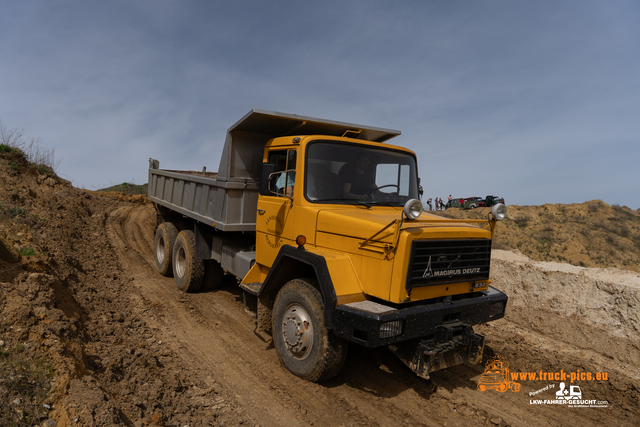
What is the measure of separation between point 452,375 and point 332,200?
2.56 m

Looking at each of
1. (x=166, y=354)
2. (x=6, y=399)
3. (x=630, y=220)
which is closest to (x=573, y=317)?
(x=166, y=354)

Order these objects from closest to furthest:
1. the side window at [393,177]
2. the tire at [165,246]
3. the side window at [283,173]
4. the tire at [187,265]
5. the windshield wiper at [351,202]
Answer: the windshield wiper at [351,202] → the side window at [283,173] → the side window at [393,177] → the tire at [187,265] → the tire at [165,246]

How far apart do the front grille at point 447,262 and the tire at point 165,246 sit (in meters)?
6.15

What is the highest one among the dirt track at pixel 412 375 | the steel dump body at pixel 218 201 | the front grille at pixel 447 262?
the steel dump body at pixel 218 201

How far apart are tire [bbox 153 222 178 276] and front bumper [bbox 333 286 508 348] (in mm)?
5686

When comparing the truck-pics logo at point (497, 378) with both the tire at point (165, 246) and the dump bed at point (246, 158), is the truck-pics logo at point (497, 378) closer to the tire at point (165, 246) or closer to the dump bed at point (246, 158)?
the dump bed at point (246, 158)

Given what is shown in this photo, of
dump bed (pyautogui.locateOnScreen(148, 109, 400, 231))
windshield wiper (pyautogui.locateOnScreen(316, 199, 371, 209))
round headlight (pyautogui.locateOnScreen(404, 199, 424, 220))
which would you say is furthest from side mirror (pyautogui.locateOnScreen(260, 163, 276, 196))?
round headlight (pyautogui.locateOnScreen(404, 199, 424, 220))

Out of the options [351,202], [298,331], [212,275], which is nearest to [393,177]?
[351,202]

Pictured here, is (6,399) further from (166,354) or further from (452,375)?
(452,375)

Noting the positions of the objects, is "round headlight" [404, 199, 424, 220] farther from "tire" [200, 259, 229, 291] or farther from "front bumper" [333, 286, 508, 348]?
"tire" [200, 259, 229, 291]

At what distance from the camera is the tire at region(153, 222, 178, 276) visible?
8.00 meters

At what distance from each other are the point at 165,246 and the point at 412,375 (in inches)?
Answer: 239

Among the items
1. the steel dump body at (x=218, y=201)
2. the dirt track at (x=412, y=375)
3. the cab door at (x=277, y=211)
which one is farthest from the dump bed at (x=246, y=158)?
the dirt track at (x=412, y=375)

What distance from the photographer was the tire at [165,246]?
26.2ft
